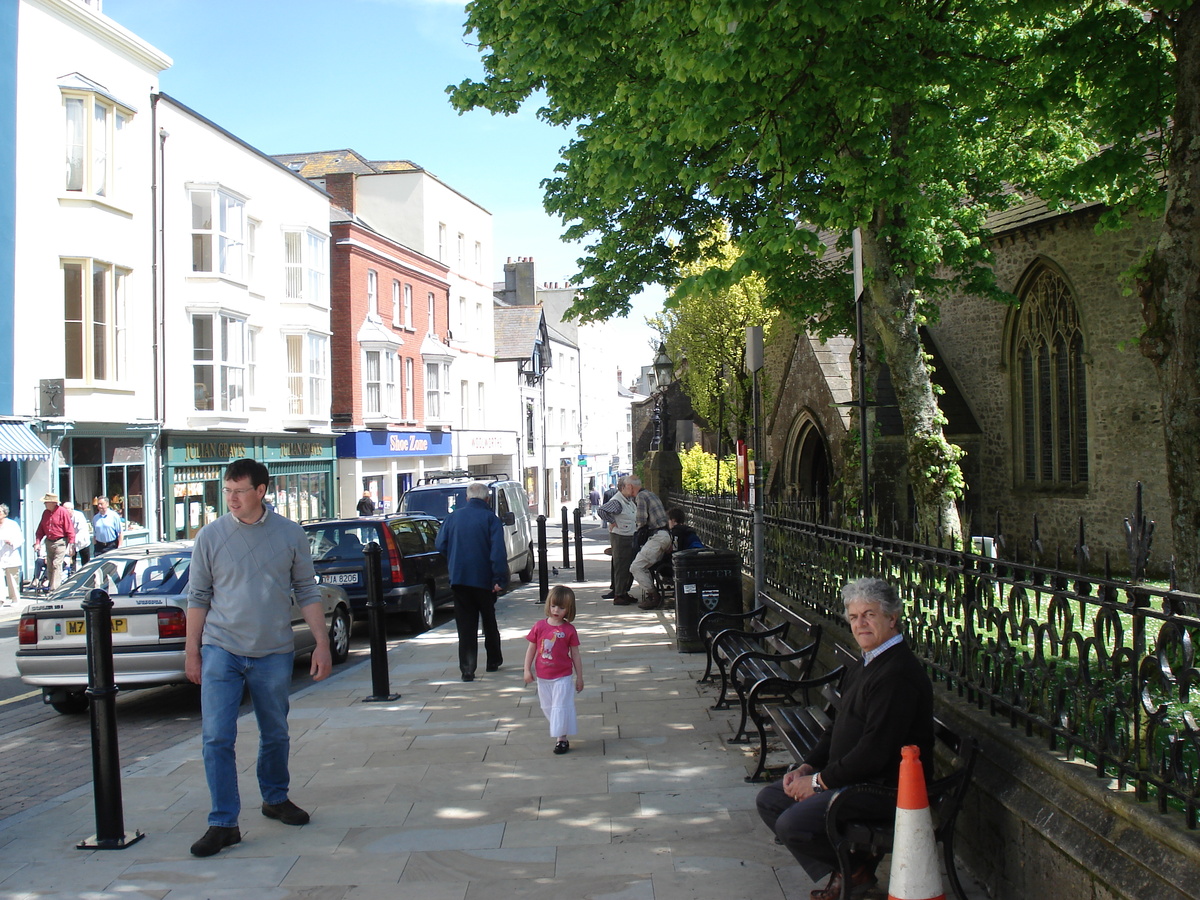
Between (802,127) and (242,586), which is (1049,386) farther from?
(242,586)

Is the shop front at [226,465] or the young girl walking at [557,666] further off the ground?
the shop front at [226,465]

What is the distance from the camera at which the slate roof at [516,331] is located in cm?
5428

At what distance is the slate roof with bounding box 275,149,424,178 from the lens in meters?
41.8

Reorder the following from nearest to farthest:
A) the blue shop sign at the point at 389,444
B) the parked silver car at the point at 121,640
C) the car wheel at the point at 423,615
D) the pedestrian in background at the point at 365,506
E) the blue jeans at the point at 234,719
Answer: the blue jeans at the point at 234,719, the parked silver car at the point at 121,640, the car wheel at the point at 423,615, the pedestrian in background at the point at 365,506, the blue shop sign at the point at 389,444

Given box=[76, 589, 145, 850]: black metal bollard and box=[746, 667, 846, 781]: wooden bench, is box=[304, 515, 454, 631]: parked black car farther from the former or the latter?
box=[746, 667, 846, 781]: wooden bench

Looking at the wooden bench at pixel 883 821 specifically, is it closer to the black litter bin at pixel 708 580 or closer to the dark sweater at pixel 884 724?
the dark sweater at pixel 884 724

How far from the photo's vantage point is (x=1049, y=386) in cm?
1962

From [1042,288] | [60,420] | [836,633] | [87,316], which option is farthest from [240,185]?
[836,633]

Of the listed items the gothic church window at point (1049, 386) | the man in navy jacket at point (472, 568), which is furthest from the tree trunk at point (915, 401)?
the gothic church window at point (1049, 386)

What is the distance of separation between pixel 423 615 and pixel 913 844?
10.7 meters

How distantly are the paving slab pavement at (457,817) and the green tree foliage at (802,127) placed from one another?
3541mm

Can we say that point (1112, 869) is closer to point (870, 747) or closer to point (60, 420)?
point (870, 747)

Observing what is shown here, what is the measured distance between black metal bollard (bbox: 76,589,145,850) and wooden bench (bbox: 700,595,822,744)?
3366 millimetres

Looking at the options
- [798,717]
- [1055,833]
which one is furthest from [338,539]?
[1055,833]
